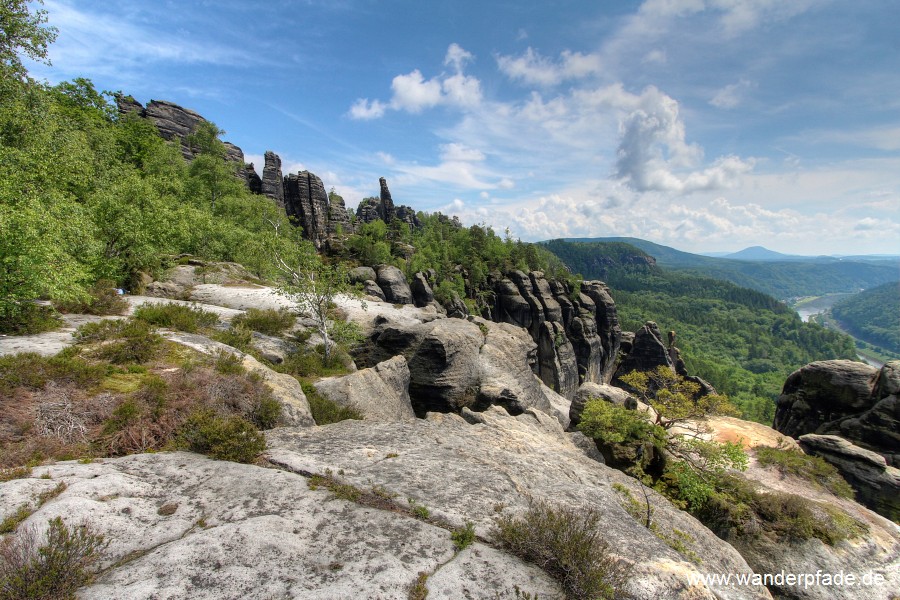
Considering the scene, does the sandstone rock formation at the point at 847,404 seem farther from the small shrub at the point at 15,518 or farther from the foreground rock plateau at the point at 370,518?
the small shrub at the point at 15,518

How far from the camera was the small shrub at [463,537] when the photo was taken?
602cm

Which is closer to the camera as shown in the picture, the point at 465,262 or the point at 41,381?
the point at 41,381

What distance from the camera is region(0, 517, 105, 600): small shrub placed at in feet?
12.8

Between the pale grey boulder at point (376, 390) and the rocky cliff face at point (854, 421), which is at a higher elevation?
the pale grey boulder at point (376, 390)

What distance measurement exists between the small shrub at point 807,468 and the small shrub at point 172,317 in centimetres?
3222

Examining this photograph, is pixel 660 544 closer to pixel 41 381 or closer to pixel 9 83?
pixel 41 381

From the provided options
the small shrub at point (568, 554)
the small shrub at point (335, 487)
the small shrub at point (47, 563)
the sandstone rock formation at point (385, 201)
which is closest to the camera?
the small shrub at point (47, 563)

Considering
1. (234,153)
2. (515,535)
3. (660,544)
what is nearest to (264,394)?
(515,535)

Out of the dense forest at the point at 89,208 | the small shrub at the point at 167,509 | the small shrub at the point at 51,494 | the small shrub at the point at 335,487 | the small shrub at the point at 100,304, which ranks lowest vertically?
the small shrub at the point at 335,487

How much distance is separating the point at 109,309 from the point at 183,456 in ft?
42.8

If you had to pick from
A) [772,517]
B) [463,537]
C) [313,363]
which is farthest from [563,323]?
[463,537]

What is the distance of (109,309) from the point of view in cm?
1616

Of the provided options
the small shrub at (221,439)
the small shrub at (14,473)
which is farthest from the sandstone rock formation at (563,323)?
the small shrub at (14,473)

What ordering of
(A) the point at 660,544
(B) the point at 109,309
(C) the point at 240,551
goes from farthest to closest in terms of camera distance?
(B) the point at 109,309 → (A) the point at 660,544 → (C) the point at 240,551
